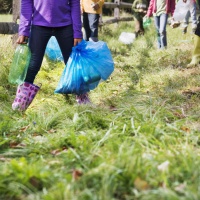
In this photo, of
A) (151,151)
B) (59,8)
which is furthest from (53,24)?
(151,151)

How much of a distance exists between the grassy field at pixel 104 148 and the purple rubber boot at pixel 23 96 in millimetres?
145

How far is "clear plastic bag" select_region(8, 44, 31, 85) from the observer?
358 centimetres

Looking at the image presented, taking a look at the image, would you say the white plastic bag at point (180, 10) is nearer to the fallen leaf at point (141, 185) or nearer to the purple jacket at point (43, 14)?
the purple jacket at point (43, 14)

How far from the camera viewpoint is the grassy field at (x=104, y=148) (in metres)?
1.79

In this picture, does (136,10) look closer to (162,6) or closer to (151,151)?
(162,6)

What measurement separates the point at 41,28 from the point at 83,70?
540 millimetres

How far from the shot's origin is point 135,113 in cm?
300

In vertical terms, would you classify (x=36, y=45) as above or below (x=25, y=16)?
below

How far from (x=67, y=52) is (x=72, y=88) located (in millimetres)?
374

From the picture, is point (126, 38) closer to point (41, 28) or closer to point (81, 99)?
point (81, 99)

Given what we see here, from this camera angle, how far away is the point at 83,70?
363 centimetres

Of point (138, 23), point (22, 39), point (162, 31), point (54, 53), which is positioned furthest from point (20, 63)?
point (138, 23)

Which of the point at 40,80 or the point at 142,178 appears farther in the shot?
the point at 40,80

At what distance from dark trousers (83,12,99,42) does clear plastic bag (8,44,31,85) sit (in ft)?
9.11
